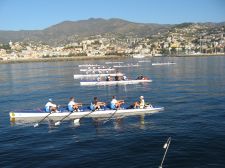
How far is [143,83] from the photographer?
66188mm

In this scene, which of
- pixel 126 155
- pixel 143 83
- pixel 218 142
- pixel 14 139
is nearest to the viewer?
pixel 126 155

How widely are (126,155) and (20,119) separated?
15.3m

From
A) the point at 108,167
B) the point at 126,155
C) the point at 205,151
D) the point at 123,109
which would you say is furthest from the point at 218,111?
the point at 108,167

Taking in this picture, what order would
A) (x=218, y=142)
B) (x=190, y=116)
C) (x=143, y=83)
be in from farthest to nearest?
(x=143, y=83), (x=190, y=116), (x=218, y=142)

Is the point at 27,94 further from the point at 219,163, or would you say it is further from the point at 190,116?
the point at 219,163

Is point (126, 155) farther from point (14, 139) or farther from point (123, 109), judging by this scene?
point (123, 109)

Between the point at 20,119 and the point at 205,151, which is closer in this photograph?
the point at 205,151

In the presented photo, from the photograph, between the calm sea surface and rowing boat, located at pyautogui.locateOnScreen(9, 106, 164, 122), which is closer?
the calm sea surface

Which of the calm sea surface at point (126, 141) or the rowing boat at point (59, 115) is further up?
the rowing boat at point (59, 115)

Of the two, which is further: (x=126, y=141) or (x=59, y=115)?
(x=59, y=115)

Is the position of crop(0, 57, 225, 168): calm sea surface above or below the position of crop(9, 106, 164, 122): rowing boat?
below

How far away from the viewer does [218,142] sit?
80.4 feet

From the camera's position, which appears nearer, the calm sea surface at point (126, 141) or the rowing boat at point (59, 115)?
the calm sea surface at point (126, 141)

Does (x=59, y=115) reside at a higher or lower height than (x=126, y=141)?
higher
